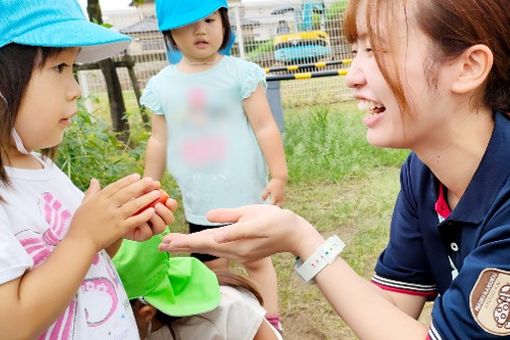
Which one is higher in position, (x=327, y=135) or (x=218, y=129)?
(x=218, y=129)

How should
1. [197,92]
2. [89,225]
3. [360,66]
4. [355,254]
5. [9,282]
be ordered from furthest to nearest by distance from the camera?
[355,254], [197,92], [360,66], [89,225], [9,282]

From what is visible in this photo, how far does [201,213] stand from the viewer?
7.83 feet

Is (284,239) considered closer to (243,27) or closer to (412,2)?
(412,2)

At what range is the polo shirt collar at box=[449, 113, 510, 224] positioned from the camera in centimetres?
107

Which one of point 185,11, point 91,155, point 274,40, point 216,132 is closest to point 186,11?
point 185,11

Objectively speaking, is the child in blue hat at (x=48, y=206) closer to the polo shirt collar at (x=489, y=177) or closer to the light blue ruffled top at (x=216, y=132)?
the polo shirt collar at (x=489, y=177)

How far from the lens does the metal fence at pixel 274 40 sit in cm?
630

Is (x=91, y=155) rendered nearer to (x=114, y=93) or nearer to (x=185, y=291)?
(x=185, y=291)

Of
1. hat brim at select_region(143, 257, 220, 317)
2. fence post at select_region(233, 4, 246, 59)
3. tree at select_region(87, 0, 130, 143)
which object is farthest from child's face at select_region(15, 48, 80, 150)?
fence post at select_region(233, 4, 246, 59)

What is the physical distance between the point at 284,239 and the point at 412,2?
20.3 inches

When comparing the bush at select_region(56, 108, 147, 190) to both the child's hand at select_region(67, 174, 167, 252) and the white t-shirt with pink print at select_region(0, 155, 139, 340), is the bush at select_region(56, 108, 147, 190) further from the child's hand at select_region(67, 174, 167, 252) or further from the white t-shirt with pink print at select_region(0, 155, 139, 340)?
the child's hand at select_region(67, 174, 167, 252)

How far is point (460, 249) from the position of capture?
1189 mm

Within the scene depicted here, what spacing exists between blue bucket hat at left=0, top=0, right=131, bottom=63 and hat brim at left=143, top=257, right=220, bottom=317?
0.66m

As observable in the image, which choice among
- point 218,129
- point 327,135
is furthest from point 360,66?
point 327,135
